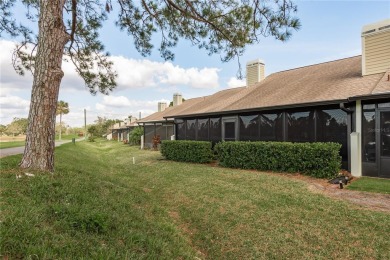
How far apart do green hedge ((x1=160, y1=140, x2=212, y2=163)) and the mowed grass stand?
229 inches

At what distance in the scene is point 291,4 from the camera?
6.80 meters

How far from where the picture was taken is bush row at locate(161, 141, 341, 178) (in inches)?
330

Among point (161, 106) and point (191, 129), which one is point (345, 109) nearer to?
point (191, 129)

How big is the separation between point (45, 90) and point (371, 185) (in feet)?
29.2

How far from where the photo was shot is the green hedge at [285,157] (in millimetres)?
8367

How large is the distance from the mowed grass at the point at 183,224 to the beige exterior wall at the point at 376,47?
21.0ft

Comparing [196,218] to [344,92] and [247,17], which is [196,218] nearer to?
[247,17]

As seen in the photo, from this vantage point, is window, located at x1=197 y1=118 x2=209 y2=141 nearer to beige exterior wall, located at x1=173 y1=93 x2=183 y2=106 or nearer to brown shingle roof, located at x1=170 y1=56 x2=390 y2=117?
brown shingle roof, located at x1=170 y1=56 x2=390 y2=117

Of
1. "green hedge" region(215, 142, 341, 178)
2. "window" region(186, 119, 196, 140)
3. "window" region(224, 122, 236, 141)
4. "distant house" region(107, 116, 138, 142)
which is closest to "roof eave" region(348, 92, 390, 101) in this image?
"green hedge" region(215, 142, 341, 178)

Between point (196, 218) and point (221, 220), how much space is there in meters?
0.63

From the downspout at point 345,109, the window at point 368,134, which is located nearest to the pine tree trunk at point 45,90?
the downspout at point 345,109

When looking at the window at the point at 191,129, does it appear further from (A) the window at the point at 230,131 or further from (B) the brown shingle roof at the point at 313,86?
(A) the window at the point at 230,131

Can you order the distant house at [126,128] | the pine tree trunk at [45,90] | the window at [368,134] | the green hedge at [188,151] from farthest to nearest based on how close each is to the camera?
the distant house at [126,128] < the green hedge at [188,151] < the window at [368,134] < the pine tree trunk at [45,90]

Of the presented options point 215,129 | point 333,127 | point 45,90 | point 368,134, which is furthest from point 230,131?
point 45,90
